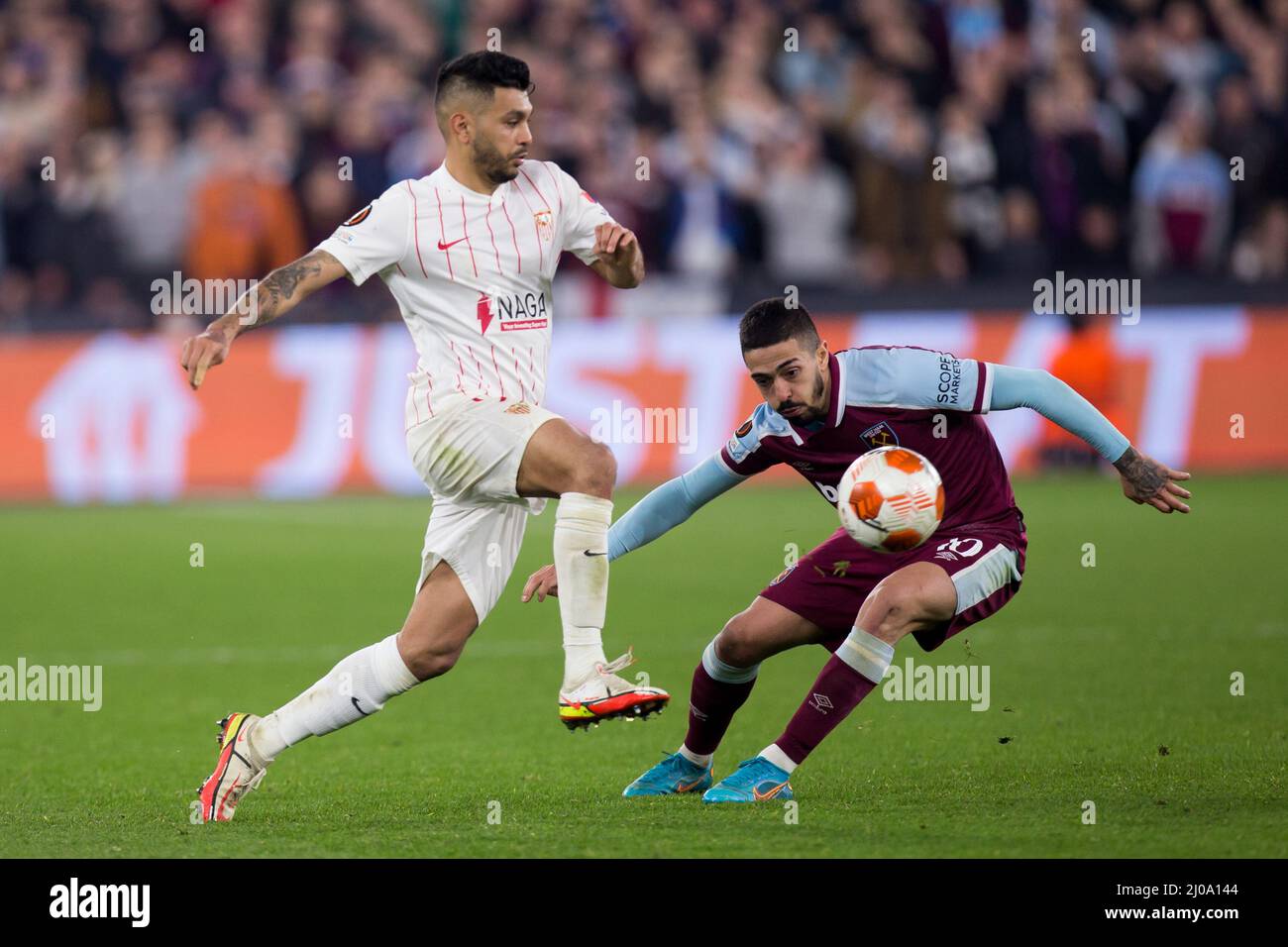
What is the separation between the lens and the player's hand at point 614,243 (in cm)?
602

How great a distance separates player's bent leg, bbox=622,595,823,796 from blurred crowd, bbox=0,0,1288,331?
977 centimetres

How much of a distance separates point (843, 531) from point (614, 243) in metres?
1.22

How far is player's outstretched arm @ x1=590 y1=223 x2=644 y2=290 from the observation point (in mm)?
6035

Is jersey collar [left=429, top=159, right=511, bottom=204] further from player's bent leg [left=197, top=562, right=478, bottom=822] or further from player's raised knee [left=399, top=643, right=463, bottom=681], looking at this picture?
player's raised knee [left=399, top=643, right=463, bottom=681]

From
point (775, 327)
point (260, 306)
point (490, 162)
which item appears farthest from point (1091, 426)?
point (260, 306)

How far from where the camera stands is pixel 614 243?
6.02 m

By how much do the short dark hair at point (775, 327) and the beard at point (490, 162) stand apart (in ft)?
2.90

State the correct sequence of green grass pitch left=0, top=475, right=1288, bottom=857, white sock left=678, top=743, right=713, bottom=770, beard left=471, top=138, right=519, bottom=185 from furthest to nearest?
1. white sock left=678, top=743, right=713, bottom=770
2. beard left=471, top=138, right=519, bottom=185
3. green grass pitch left=0, top=475, right=1288, bottom=857

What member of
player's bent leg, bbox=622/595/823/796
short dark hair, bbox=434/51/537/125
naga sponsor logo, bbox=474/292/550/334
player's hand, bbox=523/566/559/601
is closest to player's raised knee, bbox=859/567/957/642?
player's bent leg, bbox=622/595/823/796

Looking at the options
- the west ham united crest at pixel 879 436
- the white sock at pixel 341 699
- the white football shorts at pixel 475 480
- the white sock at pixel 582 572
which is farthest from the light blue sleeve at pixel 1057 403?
the white sock at pixel 341 699

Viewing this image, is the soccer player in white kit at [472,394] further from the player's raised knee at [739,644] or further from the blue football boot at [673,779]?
the blue football boot at [673,779]

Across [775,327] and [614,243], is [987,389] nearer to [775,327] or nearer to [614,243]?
[775,327]

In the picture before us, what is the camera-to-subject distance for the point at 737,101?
1783 cm

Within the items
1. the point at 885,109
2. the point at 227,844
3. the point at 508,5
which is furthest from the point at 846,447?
the point at 508,5
